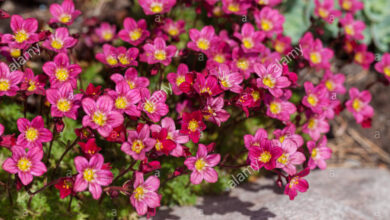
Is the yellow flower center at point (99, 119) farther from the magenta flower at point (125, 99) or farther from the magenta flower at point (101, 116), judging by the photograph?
the magenta flower at point (125, 99)

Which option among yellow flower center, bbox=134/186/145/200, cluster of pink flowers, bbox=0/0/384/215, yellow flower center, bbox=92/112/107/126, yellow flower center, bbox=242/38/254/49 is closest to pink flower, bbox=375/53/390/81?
cluster of pink flowers, bbox=0/0/384/215

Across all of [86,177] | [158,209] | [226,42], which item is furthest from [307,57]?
[86,177]

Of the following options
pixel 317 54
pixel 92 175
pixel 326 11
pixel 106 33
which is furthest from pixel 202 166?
pixel 326 11

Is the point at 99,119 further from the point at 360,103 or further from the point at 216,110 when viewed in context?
the point at 360,103

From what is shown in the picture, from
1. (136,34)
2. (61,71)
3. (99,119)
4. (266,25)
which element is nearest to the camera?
(99,119)

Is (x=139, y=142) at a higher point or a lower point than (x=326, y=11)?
lower

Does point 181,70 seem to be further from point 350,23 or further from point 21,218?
point 350,23

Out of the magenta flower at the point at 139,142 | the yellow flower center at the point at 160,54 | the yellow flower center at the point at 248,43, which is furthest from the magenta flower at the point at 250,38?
the magenta flower at the point at 139,142
